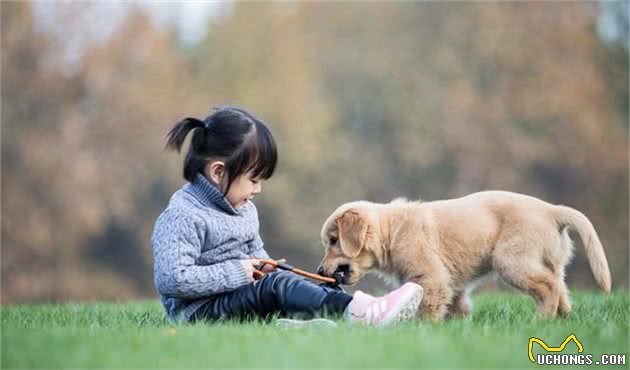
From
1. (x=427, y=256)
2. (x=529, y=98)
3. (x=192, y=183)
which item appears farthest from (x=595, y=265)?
(x=529, y=98)

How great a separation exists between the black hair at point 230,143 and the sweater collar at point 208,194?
0.07 metres

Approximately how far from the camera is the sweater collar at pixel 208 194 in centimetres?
549

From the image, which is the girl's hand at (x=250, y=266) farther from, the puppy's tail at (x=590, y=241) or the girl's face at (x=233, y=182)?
the puppy's tail at (x=590, y=241)

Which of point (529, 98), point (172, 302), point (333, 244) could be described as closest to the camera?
point (172, 302)

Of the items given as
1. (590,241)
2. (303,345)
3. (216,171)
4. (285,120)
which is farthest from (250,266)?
(285,120)

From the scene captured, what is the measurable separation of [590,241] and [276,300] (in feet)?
6.59

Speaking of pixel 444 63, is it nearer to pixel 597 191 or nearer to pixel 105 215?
pixel 597 191

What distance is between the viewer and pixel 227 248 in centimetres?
550

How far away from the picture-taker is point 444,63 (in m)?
27.3

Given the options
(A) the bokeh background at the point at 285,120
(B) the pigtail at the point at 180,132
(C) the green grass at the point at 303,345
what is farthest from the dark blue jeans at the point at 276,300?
(A) the bokeh background at the point at 285,120

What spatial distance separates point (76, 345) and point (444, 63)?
24.1 metres

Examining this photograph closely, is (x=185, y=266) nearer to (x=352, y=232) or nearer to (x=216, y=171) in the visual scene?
(x=216, y=171)

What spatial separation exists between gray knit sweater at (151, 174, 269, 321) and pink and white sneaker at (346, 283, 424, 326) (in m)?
0.68

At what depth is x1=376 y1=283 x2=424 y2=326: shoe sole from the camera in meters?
4.98
